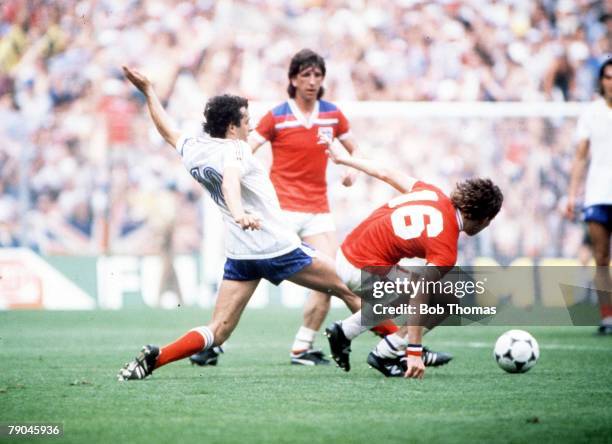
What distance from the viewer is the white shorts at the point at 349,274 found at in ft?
24.3

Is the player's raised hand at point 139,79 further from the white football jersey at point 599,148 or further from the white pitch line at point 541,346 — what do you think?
the white football jersey at point 599,148

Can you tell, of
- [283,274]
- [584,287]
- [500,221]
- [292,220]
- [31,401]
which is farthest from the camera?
[500,221]

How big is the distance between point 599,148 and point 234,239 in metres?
4.60

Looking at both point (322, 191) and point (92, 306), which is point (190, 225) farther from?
point (322, 191)

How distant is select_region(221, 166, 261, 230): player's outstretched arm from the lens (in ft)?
21.1

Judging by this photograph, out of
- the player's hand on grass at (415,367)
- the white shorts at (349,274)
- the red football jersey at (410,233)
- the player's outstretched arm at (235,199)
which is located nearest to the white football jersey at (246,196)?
the player's outstretched arm at (235,199)

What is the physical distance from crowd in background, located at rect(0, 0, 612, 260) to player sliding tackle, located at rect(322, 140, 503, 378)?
26.7 feet

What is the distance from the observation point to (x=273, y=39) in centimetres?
1886

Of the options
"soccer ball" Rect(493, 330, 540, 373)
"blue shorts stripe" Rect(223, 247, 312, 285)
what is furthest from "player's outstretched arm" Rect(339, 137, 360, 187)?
"soccer ball" Rect(493, 330, 540, 373)

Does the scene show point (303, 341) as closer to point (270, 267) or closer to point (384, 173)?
point (270, 267)

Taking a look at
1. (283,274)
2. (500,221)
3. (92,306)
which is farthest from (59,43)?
(283,274)

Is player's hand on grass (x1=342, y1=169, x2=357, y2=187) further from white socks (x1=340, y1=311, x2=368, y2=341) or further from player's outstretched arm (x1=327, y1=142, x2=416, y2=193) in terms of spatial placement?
white socks (x1=340, y1=311, x2=368, y2=341)

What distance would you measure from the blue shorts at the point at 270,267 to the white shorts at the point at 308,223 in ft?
5.67

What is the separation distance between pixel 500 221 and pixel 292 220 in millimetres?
7298
